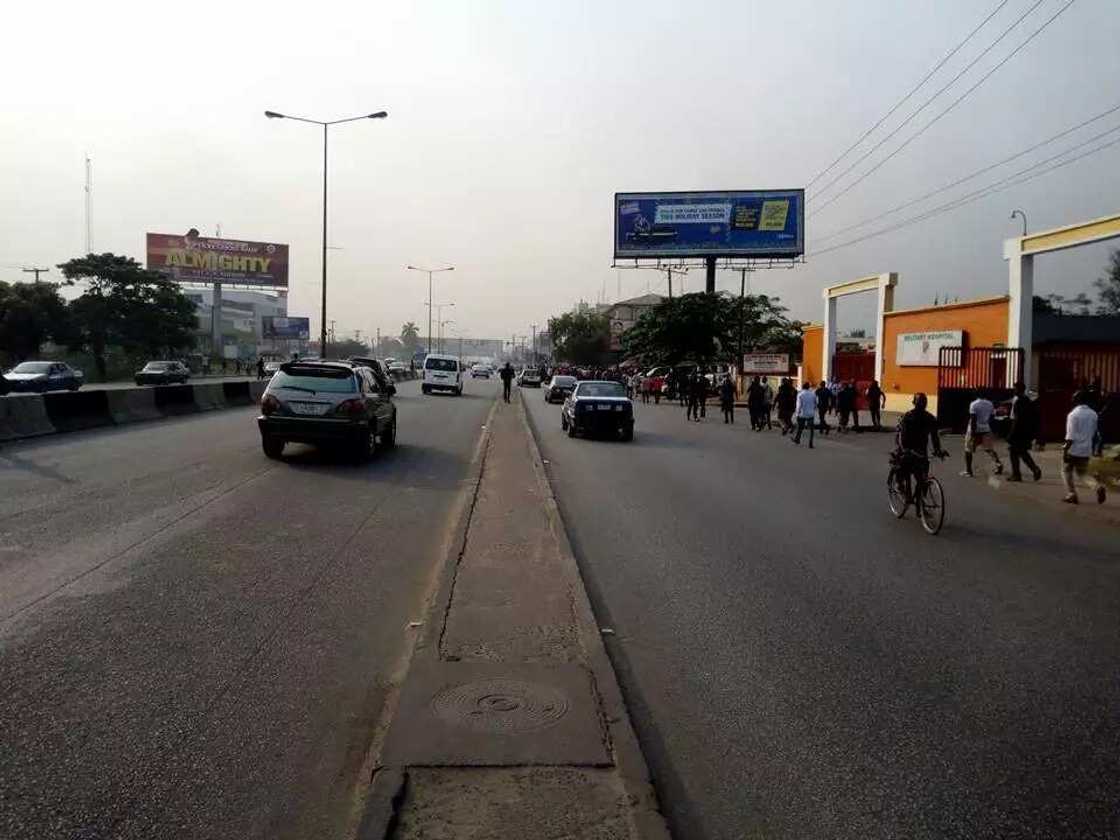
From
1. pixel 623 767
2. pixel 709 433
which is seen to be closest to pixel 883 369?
pixel 709 433

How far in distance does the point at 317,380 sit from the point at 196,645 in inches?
397

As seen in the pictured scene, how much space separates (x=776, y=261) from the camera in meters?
52.8

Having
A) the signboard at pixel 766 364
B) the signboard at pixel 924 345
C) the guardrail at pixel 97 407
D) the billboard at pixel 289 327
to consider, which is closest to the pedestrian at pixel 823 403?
the signboard at pixel 924 345

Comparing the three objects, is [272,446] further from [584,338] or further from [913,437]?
[584,338]

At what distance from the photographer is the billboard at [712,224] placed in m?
51.2

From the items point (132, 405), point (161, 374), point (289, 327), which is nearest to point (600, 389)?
point (132, 405)

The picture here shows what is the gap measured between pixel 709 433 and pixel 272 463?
14587mm

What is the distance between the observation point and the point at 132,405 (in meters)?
23.5

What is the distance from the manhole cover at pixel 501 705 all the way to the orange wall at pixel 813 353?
127 feet

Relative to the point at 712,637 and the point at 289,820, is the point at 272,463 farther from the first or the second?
the point at 289,820

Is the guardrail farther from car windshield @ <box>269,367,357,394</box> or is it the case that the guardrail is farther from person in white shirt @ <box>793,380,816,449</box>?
person in white shirt @ <box>793,380,816,449</box>

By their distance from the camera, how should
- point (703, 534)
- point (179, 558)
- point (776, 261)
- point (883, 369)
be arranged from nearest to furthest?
1. point (179, 558)
2. point (703, 534)
3. point (883, 369)
4. point (776, 261)

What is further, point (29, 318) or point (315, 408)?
point (29, 318)

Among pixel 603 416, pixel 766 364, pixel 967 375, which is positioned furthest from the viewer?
pixel 766 364
